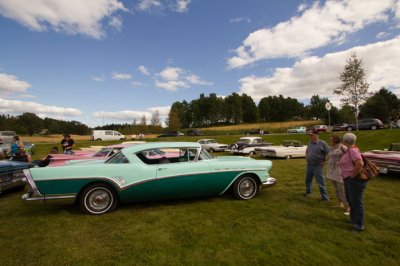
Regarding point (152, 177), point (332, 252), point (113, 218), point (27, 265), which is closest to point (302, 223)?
point (332, 252)

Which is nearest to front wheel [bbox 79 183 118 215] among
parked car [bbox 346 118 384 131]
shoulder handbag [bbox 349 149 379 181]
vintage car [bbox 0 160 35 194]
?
vintage car [bbox 0 160 35 194]

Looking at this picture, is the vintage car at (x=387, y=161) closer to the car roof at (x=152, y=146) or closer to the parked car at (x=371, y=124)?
the car roof at (x=152, y=146)

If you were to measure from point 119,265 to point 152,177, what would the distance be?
217 centimetres

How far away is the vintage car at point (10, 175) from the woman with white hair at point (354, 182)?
808 cm

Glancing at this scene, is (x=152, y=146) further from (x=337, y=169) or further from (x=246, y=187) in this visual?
(x=337, y=169)

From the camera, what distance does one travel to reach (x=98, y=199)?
17.2ft

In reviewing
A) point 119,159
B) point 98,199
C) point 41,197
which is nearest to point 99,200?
point 98,199

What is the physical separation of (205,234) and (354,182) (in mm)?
2614

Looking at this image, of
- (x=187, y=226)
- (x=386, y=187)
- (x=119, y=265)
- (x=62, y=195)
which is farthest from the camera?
(x=386, y=187)

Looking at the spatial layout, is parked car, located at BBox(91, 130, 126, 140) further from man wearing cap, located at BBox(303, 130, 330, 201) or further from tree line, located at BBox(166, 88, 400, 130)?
tree line, located at BBox(166, 88, 400, 130)

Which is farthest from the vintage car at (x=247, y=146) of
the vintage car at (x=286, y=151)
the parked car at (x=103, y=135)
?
the parked car at (x=103, y=135)

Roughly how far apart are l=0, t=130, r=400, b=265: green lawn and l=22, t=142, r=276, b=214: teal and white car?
31 cm

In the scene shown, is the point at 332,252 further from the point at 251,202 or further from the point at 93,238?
the point at 93,238

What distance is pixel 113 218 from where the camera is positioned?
4.99 metres
